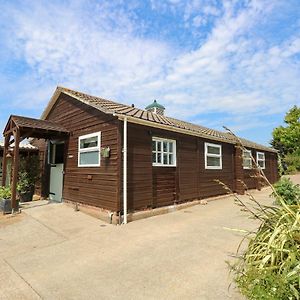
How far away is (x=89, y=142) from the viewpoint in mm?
9195

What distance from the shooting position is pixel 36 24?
7527mm

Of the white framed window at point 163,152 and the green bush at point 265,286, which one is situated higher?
the white framed window at point 163,152

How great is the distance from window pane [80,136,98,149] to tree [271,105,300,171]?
89.0 feet

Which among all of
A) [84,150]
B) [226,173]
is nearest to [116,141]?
[84,150]

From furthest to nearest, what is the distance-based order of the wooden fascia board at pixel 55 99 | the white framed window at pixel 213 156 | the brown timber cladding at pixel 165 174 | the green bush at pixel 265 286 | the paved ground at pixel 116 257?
the white framed window at pixel 213 156
the wooden fascia board at pixel 55 99
the brown timber cladding at pixel 165 174
the paved ground at pixel 116 257
the green bush at pixel 265 286

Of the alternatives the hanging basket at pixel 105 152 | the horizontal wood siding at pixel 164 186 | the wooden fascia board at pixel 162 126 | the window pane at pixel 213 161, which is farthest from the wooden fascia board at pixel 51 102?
the window pane at pixel 213 161

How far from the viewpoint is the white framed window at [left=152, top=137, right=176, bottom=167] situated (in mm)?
9062

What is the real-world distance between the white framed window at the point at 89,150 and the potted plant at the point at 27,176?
3024mm

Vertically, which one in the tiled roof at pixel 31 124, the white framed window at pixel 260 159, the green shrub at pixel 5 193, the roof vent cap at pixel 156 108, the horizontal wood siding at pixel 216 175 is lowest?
the green shrub at pixel 5 193

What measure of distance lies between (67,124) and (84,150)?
1998 mm

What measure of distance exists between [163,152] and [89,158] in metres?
2.61

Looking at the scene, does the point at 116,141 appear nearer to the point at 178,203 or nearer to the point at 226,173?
the point at 178,203

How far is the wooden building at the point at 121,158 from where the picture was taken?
7879 mm

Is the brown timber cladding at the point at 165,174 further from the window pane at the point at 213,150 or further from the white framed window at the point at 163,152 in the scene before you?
the window pane at the point at 213,150
